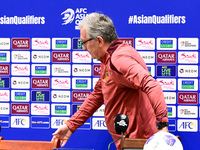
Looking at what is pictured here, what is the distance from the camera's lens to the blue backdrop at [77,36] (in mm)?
3135

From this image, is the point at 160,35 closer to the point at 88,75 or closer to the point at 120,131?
the point at 88,75

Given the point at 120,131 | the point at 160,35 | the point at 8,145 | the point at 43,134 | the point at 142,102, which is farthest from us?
the point at 43,134

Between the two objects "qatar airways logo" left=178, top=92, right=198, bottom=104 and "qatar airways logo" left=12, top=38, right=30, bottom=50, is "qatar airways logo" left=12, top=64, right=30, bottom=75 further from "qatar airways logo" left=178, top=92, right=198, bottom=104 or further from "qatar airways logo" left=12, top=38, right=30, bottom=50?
"qatar airways logo" left=178, top=92, right=198, bottom=104

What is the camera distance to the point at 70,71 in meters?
3.29

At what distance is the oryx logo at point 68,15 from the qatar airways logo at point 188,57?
1139 millimetres

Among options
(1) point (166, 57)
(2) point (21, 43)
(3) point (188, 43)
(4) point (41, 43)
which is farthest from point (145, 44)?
(2) point (21, 43)

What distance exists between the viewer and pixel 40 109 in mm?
3355

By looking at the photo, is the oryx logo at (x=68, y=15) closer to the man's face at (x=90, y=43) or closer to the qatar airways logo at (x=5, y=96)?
the qatar airways logo at (x=5, y=96)

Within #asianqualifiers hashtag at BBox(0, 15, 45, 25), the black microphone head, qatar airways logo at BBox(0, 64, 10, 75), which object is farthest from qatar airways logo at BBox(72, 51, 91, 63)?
the black microphone head

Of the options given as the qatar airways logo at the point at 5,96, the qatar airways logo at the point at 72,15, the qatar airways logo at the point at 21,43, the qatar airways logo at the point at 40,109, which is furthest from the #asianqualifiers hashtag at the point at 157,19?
the qatar airways logo at the point at 5,96

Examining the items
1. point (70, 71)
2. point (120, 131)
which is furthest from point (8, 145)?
point (70, 71)

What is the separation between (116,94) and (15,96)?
1645mm

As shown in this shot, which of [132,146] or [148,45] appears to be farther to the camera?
[148,45]

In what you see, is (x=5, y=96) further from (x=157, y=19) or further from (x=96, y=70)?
(x=157, y=19)
